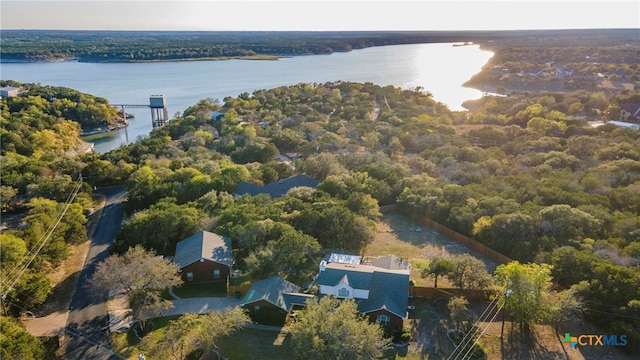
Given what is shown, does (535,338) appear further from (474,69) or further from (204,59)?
(204,59)

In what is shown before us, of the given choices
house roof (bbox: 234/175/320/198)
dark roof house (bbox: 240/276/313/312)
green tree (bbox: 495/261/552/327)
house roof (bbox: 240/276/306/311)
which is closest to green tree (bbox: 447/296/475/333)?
green tree (bbox: 495/261/552/327)

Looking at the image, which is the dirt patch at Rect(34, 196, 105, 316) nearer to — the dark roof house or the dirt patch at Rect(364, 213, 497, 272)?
the dark roof house

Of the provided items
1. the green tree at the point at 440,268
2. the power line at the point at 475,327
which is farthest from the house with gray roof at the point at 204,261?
the power line at the point at 475,327

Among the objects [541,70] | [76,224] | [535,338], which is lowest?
[535,338]

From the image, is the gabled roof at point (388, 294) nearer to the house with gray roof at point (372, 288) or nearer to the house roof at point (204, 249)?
the house with gray roof at point (372, 288)

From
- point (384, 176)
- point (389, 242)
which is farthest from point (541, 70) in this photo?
point (389, 242)

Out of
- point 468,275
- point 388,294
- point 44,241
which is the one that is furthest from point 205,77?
point 468,275

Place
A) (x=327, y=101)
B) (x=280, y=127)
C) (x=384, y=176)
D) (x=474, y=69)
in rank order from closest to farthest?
(x=384, y=176) → (x=280, y=127) → (x=327, y=101) → (x=474, y=69)
